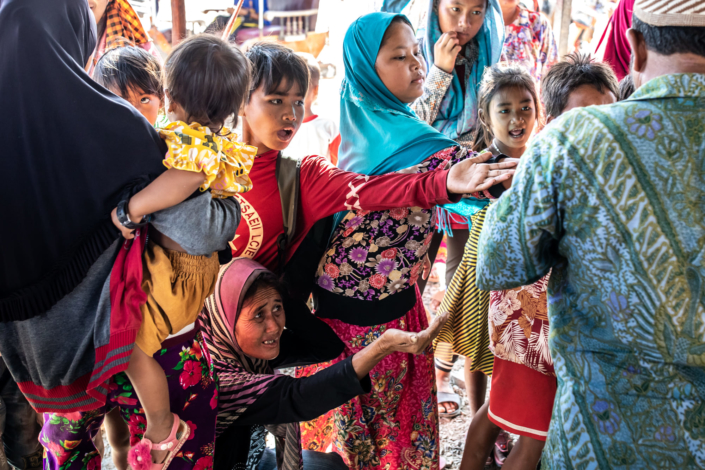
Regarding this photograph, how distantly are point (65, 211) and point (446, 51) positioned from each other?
1815 mm

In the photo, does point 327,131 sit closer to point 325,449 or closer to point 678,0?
point 325,449

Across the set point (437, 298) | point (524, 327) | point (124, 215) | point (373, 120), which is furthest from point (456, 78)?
point (124, 215)

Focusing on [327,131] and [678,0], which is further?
[327,131]

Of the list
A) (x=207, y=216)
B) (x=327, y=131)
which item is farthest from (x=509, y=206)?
(x=327, y=131)

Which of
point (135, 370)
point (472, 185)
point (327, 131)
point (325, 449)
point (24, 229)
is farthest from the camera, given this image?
point (327, 131)

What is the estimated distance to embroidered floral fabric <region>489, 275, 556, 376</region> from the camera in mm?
1832

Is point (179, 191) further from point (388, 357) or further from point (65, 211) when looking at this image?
point (388, 357)

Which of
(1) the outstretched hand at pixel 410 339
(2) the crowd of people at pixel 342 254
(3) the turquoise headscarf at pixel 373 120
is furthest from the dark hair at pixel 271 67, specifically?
(1) the outstretched hand at pixel 410 339

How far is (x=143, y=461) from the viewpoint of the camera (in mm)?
1441

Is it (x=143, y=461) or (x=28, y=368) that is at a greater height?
(x=28, y=368)

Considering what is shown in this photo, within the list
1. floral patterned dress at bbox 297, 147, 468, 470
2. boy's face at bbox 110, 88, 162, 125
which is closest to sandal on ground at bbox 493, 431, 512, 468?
floral patterned dress at bbox 297, 147, 468, 470

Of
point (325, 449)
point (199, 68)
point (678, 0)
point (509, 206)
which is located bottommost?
point (325, 449)

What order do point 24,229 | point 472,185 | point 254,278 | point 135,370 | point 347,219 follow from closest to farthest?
point 24,229
point 135,370
point 472,185
point 254,278
point 347,219

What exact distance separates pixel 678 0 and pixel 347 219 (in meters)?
1.25
